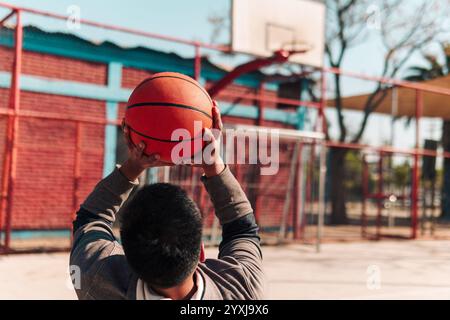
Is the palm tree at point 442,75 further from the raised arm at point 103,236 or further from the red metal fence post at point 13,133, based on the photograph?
the raised arm at point 103,236

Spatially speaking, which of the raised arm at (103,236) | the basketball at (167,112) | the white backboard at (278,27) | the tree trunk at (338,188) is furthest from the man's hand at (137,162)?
the tree trunk at (338,188)

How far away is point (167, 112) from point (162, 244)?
3.13 feet

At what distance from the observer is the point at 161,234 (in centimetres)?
129


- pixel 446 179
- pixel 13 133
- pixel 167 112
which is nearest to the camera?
pixel 167 112

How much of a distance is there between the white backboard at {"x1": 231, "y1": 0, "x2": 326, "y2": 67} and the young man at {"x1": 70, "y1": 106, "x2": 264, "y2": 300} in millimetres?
8128

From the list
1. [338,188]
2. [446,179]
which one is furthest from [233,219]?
[446,179]

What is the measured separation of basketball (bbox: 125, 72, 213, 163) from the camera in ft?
6.51

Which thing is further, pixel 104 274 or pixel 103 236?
pixel 103 236

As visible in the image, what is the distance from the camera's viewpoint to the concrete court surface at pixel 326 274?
568 cm

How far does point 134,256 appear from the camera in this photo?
4.33ft

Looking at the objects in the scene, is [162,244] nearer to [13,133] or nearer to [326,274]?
[326,274]

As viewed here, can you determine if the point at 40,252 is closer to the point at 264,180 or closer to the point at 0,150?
the point at 0,150

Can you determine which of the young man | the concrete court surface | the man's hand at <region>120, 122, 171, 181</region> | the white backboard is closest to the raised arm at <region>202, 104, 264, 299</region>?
the young man
